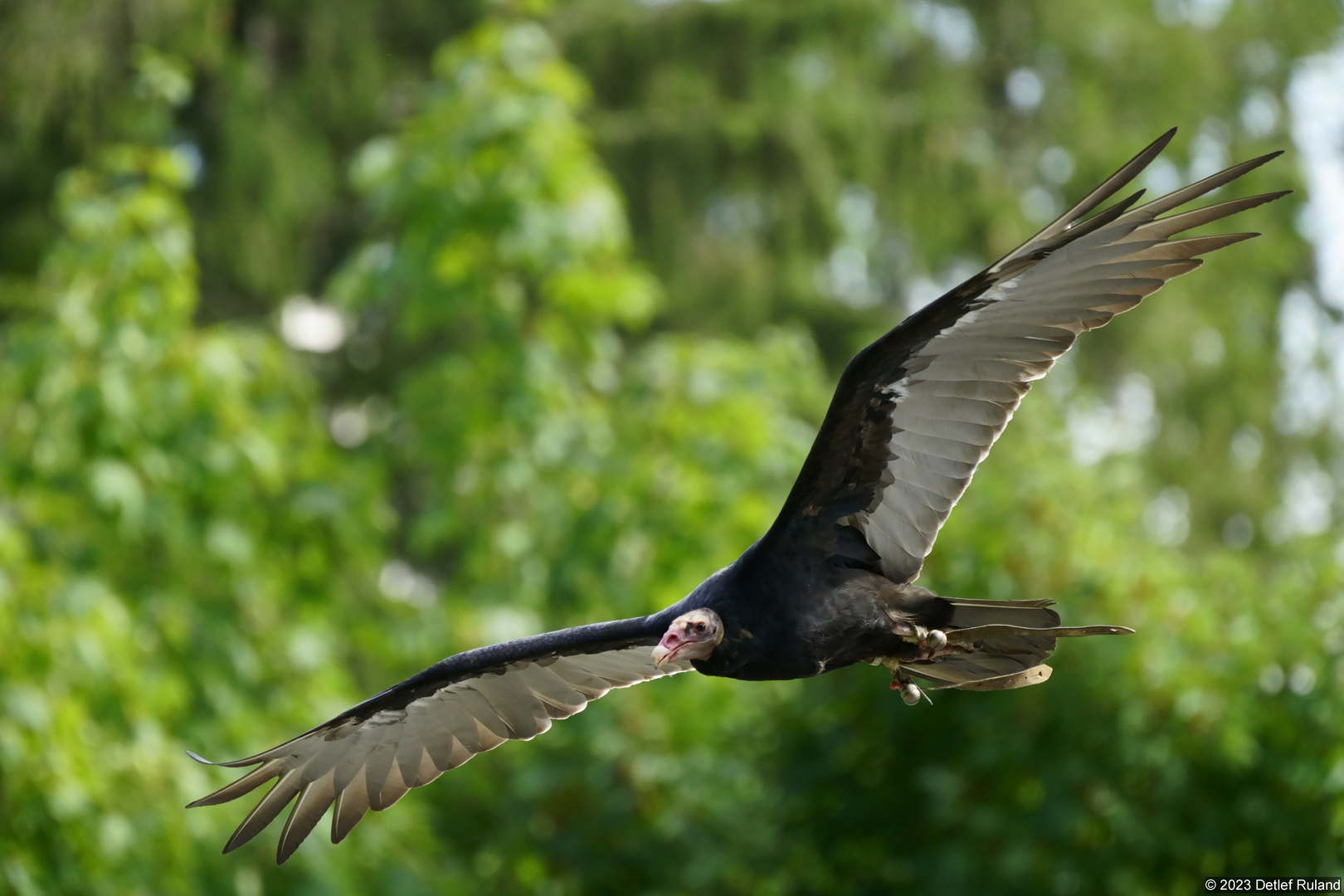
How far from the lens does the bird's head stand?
156 inches

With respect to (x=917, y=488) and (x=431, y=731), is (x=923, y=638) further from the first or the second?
(x=431, y=731)

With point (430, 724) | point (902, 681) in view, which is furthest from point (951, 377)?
point (430, 724)

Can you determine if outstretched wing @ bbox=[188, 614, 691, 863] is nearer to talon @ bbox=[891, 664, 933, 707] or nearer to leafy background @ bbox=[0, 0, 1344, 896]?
talon @ bbox=[891, 664, 933, 707]

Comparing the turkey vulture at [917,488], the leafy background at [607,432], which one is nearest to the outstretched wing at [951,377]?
the turkey vulture at [917,488]

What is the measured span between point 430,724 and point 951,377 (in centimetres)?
209

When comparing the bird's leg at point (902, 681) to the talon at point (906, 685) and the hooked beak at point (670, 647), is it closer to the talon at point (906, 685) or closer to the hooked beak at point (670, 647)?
the talon at point (906, 685)

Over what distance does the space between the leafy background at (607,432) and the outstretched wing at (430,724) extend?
5.89 feet

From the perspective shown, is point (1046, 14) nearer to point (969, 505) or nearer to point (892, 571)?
point (969, 505)

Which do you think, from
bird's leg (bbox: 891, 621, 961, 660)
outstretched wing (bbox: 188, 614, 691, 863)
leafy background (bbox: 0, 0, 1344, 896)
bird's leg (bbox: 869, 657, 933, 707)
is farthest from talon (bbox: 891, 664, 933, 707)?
leafy background (bbox: 0, 0, 1344, 896)

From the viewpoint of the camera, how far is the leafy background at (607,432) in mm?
6730

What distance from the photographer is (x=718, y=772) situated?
7781mm

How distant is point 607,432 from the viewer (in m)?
9.79

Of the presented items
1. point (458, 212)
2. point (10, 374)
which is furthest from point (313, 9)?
point (10, 374)

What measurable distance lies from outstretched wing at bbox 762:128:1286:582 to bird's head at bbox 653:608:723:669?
27 centimetres
